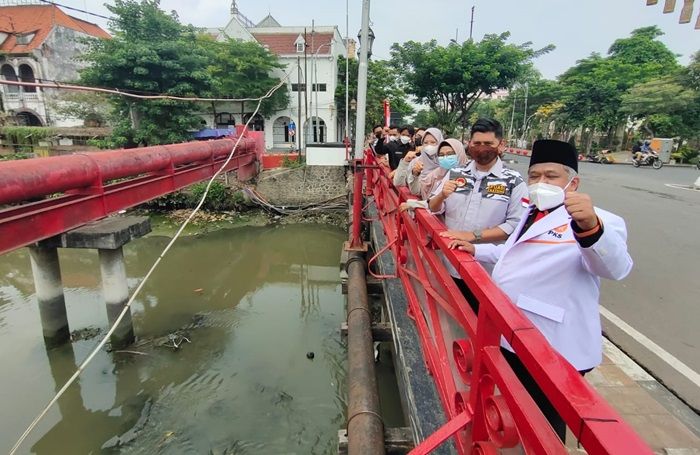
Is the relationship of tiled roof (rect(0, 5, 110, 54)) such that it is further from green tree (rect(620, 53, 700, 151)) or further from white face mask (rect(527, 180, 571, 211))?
green tree (rect(620, 53, 700, 151))

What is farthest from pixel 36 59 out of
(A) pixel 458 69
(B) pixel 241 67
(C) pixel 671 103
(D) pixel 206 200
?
(C) pixel 671 103

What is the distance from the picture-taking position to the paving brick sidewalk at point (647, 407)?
2615 millimetres

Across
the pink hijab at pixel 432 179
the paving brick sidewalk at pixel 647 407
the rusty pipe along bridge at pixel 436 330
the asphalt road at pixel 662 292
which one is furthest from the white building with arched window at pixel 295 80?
the paving brick sidewalk at pixel 647 407

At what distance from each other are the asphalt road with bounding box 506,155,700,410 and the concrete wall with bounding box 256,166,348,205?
9034 mm

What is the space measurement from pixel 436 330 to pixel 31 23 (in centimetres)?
4076

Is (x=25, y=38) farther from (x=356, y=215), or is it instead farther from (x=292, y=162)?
(x=356, y=215)

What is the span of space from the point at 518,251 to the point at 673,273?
539 centimetres

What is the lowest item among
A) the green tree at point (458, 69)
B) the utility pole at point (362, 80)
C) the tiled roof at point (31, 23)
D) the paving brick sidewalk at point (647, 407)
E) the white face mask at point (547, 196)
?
the paving brick sidewalk at point (647, 407)

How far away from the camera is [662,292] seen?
500cm

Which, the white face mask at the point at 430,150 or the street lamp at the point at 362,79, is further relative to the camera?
the street lamp at the point at 362,79

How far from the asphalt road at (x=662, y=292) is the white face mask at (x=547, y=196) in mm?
2650

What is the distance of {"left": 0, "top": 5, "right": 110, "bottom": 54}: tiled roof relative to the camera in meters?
28.4

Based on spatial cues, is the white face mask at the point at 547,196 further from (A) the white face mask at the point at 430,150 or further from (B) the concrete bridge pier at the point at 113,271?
(B) the concrete bridge pier at the point at 113,271

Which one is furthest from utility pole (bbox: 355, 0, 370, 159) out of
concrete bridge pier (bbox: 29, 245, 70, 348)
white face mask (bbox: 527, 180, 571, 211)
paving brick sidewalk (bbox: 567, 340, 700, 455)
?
concrete bridge pier (bbox: 29, 245, 70, 348)
